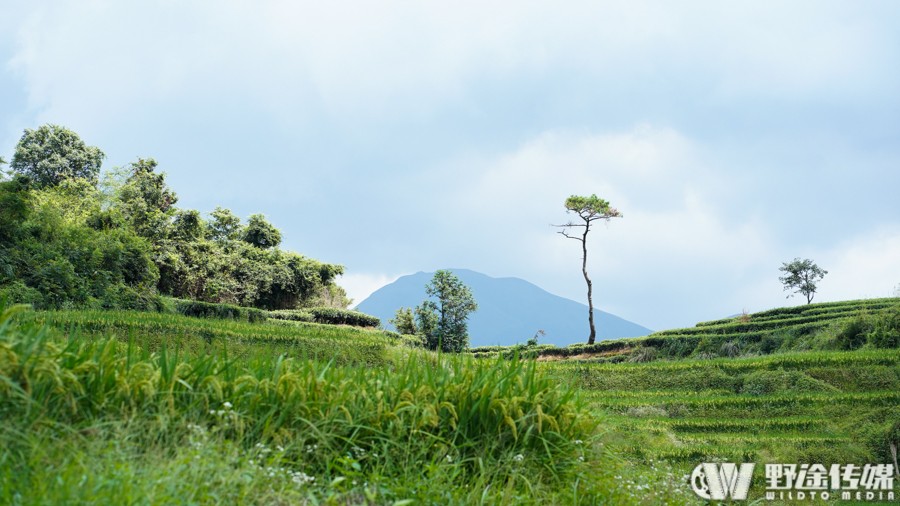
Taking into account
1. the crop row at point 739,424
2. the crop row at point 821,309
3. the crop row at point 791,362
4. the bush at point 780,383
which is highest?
the crop row at point 821,309

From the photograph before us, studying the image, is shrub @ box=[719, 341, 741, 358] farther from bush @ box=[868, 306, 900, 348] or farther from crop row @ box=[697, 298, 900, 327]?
bush @ box=[868, 306, 900, 348]

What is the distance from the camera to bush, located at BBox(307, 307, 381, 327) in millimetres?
31938

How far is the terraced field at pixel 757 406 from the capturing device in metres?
10.8

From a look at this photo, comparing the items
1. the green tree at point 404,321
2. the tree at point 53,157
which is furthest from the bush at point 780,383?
the tree at point 53,157

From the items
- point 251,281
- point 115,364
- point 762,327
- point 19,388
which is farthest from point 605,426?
point 251,281

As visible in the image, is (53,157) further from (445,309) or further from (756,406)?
(756,406)

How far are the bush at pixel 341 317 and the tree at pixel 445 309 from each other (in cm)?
272

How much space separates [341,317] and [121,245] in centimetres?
1342

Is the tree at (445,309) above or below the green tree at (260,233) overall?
below

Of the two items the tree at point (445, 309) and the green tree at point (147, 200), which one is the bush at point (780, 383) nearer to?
the tree at point (445, 309)

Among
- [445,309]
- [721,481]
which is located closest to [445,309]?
[445,309]

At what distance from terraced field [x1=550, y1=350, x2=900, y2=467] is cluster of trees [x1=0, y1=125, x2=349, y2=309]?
536 inches

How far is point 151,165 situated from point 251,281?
10838 millimetres

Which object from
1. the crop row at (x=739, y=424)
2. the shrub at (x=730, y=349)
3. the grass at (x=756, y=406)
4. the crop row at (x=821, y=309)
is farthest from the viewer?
the crop row at (x=821, y=309)
